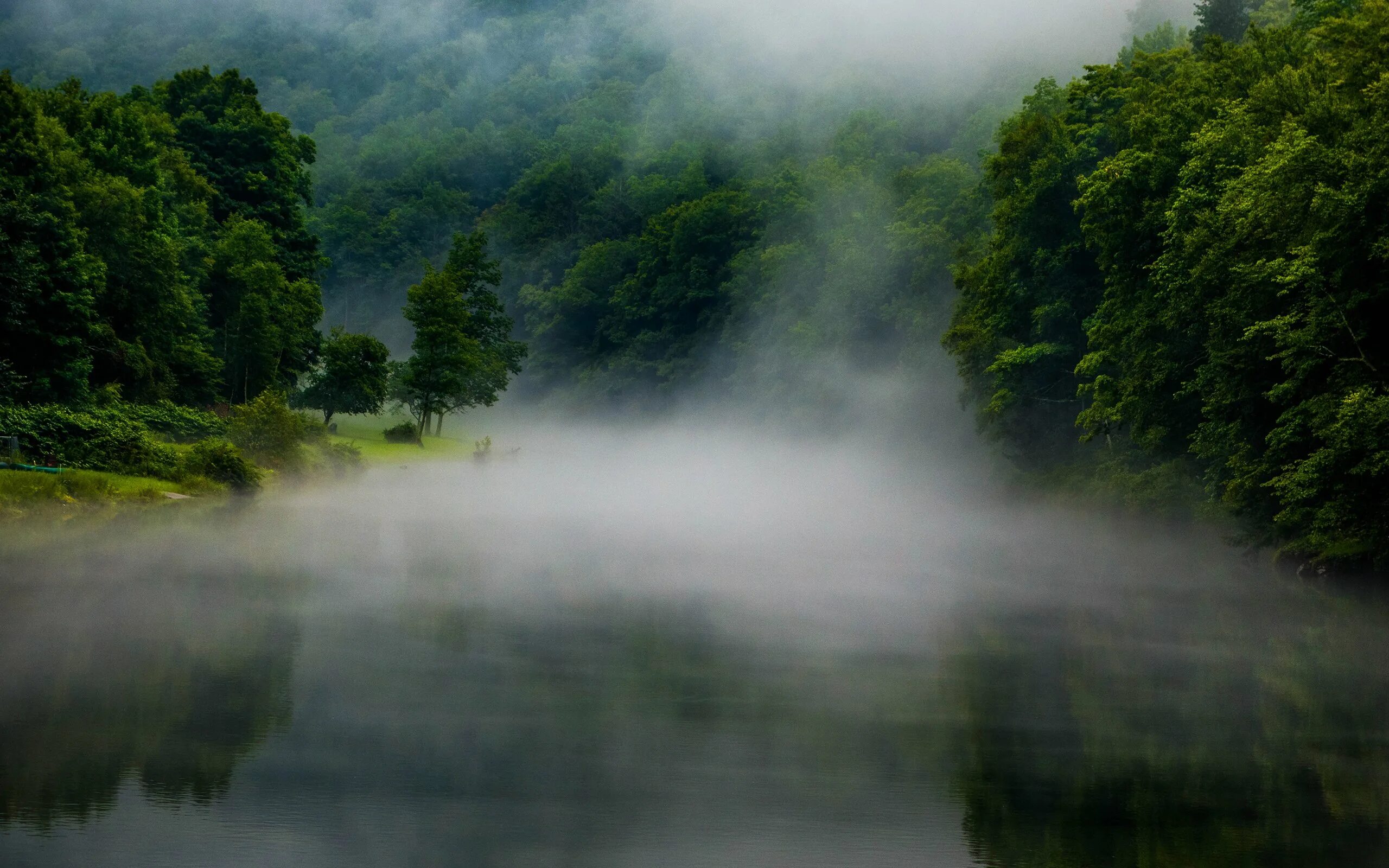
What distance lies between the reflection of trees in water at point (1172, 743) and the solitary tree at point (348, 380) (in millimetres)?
52141

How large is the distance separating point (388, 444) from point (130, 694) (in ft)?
203

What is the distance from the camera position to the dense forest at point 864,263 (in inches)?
1220

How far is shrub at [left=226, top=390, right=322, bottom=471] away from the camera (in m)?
51.2

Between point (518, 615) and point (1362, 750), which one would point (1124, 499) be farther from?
point (1362, 750)

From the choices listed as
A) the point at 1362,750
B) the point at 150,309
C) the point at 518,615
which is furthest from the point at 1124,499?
the point at 150,309

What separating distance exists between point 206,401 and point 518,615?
41335mm

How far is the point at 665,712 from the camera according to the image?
1688 cm

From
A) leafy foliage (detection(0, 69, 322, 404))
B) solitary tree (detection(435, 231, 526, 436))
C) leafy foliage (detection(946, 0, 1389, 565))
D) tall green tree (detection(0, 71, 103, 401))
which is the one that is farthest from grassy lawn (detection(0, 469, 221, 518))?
solitary tree (detection(435, 231, 526, 436))

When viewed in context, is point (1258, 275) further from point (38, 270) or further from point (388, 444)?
point (388, 444)

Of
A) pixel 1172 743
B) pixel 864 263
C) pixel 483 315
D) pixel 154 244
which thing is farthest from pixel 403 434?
pixel 1172 743

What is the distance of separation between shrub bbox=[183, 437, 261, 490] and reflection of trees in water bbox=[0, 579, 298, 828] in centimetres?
2037

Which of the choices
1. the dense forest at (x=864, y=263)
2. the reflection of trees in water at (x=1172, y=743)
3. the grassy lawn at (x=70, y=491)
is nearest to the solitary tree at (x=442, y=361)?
the dense forest at (x=864, y=263)

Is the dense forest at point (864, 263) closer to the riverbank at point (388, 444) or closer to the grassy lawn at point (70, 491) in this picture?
the riverbank at point (388, 444)

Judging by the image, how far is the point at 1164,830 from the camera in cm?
1286
